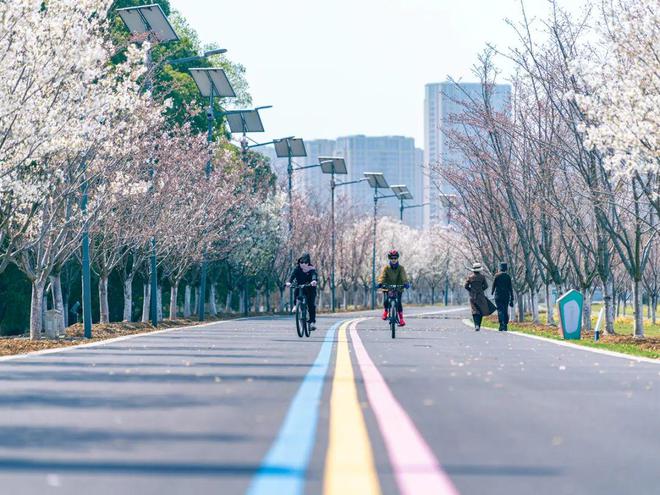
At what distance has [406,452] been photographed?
7789mm

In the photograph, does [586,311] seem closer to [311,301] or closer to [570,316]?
[570,316]

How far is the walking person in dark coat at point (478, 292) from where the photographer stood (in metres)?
34.6

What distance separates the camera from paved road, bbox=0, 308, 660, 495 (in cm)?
676

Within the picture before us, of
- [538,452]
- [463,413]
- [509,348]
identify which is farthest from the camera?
[509,348]

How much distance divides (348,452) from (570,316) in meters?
22.6

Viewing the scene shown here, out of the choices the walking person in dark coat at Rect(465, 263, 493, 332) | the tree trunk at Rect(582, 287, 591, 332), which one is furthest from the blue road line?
the tree trunk at Rect(582, 287, 591, 332)

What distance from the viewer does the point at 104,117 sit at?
3253 cm

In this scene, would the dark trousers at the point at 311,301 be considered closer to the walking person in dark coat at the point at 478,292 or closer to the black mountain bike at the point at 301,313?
the black mountain bike at the point at 301,313

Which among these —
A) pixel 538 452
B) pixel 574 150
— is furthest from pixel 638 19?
pixel 538 452

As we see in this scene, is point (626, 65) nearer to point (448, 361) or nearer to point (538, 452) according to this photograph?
point (448, 361)

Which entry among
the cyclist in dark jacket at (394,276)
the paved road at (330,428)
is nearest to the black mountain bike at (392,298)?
the cyclist in dark jacket at (394,276)

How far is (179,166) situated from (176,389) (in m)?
37.5

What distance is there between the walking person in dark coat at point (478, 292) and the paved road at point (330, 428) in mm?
17072

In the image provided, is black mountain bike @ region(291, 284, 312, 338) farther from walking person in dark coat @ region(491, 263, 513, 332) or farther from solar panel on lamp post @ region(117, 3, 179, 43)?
solar panel on lamp post @ region(117, 3, 179, 43)
